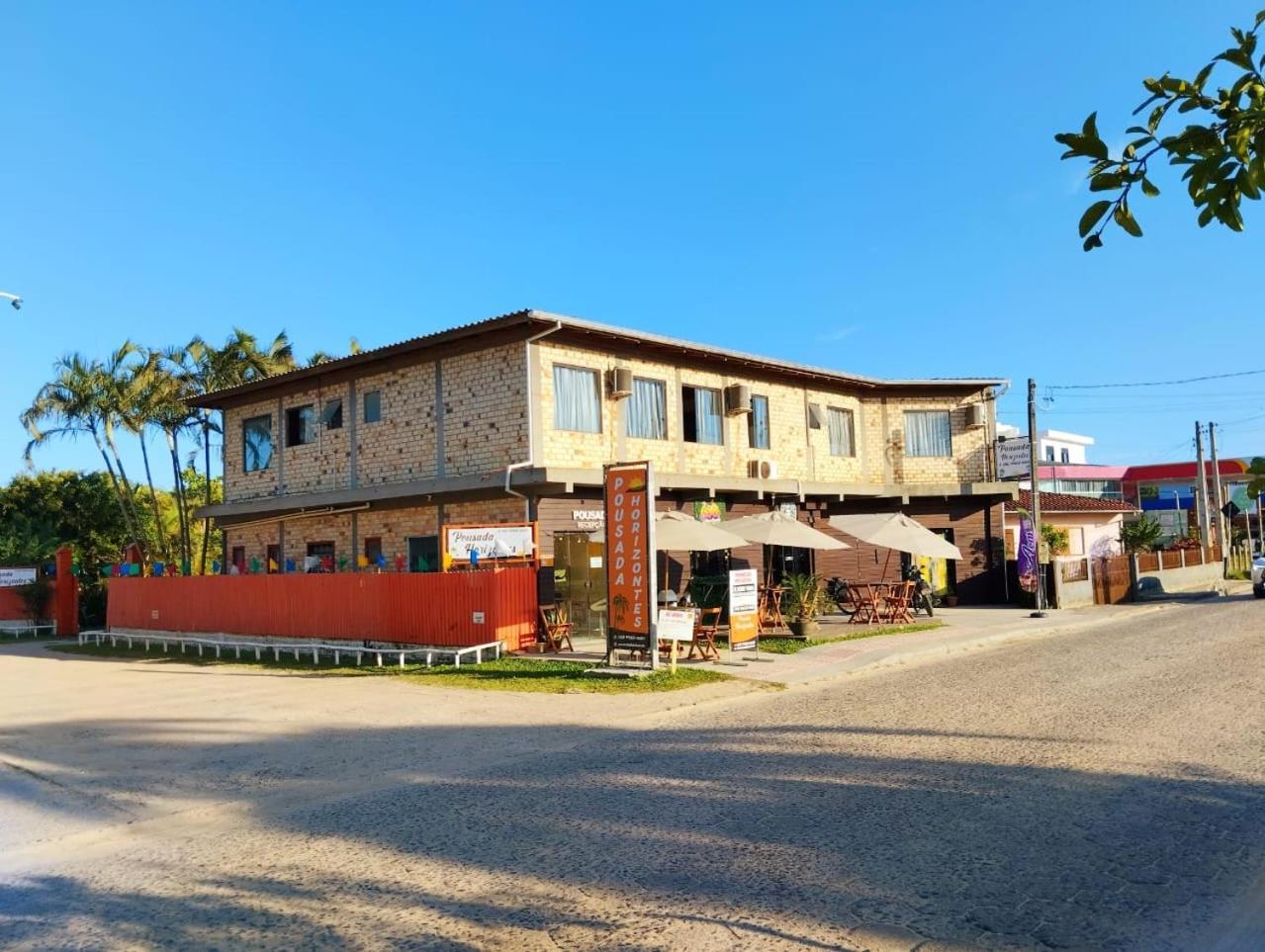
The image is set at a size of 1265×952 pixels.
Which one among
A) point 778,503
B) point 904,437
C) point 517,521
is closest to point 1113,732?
point 517,521

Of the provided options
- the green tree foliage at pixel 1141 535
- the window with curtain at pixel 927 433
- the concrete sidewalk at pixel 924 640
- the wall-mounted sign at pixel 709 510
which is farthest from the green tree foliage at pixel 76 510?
the green tree foliage at pixel 1141 535

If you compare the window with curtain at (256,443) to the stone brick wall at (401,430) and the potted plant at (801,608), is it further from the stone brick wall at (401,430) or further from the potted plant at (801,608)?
the potted plant at (801,608)

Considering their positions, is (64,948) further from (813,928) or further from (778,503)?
(778,503)

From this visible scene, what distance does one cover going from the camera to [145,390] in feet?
98.7

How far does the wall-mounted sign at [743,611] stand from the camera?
49.8 ft

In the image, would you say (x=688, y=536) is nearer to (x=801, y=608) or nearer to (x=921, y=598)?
(x=801, y=608)

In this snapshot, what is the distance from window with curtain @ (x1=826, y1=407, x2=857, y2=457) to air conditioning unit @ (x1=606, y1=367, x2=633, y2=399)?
8459 mm

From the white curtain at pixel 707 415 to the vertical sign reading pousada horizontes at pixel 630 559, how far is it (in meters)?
7.79

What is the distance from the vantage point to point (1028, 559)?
25.6 metres

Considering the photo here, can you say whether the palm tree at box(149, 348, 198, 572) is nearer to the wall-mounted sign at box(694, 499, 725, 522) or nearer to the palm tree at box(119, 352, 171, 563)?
the palm tree at box(119, 352, 171, 563)

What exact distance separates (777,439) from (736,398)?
233cm

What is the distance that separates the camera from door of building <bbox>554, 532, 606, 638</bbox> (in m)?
18.6

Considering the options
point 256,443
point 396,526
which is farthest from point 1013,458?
point 256,443

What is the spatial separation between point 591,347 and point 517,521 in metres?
4.03
